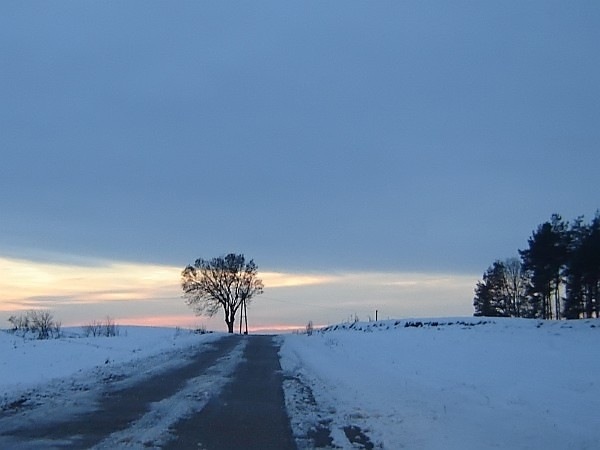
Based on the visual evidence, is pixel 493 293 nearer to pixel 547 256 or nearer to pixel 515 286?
pixel 515 286

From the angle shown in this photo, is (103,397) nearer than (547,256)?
Yes

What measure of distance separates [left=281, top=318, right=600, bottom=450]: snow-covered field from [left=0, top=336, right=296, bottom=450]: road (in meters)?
0.81

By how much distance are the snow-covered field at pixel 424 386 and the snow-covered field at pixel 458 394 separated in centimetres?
2

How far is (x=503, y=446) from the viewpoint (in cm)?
965

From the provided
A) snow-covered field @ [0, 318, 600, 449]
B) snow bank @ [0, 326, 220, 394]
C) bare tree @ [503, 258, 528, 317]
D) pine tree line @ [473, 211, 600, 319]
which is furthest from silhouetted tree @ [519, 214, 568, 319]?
snow bank @ [0, 326, 220, 394]

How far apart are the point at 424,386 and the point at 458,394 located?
190 cm

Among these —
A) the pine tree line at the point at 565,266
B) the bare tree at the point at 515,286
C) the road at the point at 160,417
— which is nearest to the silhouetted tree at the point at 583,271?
the pine tree line at the point at 565,266

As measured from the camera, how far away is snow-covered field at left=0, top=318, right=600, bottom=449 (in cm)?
1066

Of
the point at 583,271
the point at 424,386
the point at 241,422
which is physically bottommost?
the point at 424,386

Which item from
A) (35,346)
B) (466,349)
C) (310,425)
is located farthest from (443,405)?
(35,346)

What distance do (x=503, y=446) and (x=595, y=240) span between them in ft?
190

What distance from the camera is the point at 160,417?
1217cm

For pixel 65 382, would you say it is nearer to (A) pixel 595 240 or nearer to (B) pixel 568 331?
(B) pixel 568 331

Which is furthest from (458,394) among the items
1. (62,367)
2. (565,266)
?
(565,266)
